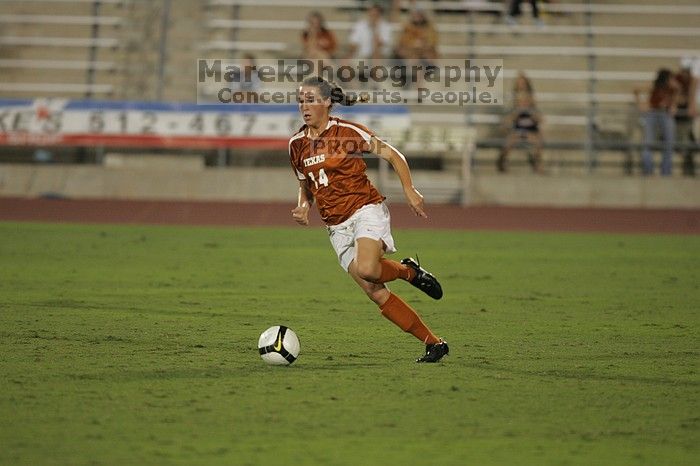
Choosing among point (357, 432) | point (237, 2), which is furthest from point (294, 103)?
point (357, 432)

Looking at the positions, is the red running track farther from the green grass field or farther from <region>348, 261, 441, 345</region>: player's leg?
<region>348, 261, 441, 345</region>: player's leg

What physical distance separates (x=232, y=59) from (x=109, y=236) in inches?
350

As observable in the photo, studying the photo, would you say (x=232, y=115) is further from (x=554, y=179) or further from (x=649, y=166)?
(x=649, y=166)

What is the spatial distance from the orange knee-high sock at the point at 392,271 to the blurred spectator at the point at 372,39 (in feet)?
54.4

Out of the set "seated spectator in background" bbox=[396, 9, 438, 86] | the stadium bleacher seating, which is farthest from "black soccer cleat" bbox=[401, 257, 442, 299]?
the stadium bleacher seating

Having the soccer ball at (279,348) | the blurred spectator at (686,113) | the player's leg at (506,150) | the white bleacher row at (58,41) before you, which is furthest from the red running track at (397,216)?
the soccer ball at (279,348)

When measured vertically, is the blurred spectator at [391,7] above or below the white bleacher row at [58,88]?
above

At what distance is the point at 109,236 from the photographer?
57.2 feet

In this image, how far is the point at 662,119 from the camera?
23.2 meters

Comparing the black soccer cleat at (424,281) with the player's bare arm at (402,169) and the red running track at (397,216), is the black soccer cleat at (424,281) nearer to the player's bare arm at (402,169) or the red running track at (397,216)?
the player's bare arm at (402,169)

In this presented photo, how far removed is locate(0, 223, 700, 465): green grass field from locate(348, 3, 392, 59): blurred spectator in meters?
10.0

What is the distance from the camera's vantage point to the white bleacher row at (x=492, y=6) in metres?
26.6

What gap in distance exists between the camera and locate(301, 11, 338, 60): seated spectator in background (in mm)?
23984

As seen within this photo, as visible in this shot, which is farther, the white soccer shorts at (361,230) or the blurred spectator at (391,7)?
the blurred spectator at (391,7)
